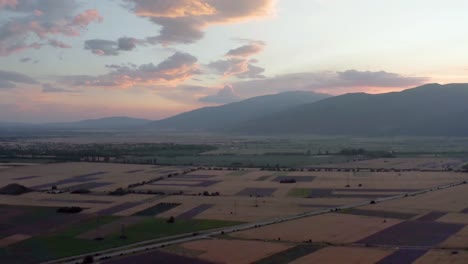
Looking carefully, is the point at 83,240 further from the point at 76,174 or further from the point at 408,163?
the point at 408,163

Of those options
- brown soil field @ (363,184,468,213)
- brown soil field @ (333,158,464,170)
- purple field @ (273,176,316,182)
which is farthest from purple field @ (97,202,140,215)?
brown soil field @ (333,158,464,170)

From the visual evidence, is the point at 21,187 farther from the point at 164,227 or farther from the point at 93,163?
the point at 93,163

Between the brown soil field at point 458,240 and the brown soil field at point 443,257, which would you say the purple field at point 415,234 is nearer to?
the brown soil field at point 458,240

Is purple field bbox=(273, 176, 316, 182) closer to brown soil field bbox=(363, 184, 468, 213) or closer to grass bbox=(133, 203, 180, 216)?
brown soil field bbox=(363, 184, 468, 213)

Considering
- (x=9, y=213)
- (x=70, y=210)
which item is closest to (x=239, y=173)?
(x=70, y=210)

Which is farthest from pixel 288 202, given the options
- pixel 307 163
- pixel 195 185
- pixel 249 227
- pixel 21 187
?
pixel 307 163
